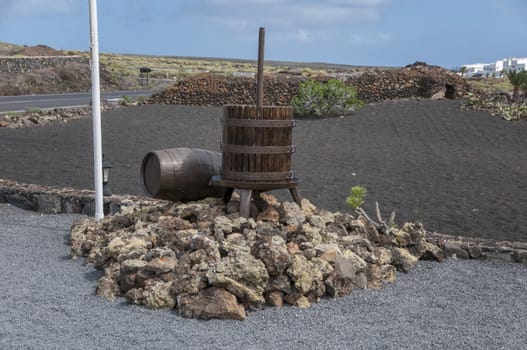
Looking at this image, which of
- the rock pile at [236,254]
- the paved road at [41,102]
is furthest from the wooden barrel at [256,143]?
the paved road at [41,102]

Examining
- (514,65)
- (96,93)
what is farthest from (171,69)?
(96,93)

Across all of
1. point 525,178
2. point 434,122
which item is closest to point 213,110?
point 434,122

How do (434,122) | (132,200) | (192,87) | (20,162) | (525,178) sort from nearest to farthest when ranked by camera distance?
1. (132,200)
2. (525,178)
3. (20,162)
4. (434,122)
5. (192,87)

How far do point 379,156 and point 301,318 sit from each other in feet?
26.9

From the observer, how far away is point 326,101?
18.6m

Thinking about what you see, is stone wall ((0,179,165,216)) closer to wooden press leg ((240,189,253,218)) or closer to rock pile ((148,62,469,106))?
wooden press leg ((240,189,253,218))

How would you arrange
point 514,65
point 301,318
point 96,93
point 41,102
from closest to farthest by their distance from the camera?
1. point 301,318
2. point 96,93
3. point 41,102
4. point 514,65

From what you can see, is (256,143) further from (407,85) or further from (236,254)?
(407,85)

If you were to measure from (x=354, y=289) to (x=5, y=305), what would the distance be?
2.69 meters

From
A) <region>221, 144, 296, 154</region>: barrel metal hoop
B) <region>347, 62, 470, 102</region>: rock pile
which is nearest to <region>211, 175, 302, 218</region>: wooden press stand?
<region>221, 144, 296, 154</region>: barrel metal hoop

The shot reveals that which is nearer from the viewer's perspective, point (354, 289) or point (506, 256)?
point (354, 289)

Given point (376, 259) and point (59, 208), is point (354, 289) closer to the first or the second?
point (376, 259)

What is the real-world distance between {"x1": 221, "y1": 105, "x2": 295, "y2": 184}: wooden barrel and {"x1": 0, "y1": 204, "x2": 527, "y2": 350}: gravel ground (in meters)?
1.43

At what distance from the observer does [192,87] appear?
21859 mm
